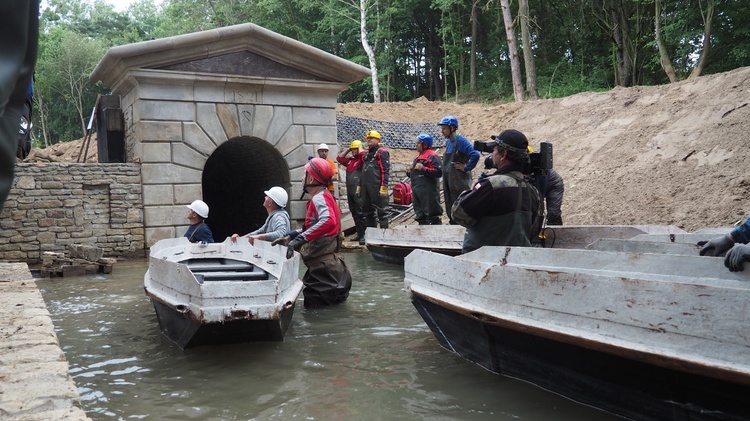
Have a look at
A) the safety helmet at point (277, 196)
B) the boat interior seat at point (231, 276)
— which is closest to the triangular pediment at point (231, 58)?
the safety helmet at point (277, 196)

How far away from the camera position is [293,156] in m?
14.3

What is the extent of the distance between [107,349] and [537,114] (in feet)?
52.2

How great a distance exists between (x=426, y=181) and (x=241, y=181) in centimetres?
Answer: 694

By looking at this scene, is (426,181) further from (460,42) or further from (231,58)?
(460,42)

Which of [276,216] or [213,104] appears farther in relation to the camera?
[213,104]

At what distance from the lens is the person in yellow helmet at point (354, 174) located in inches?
539

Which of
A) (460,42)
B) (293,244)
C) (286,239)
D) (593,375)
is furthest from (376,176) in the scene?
(460,42)

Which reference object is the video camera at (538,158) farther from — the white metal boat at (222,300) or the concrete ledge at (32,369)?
the concrete ledge at (32,369)

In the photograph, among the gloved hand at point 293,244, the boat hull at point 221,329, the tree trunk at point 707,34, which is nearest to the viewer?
the boat hull at point 221,329

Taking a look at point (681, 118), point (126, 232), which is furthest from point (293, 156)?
point (681, 118)

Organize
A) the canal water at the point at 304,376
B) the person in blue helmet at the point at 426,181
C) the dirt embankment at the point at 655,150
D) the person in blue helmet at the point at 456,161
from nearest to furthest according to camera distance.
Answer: the canal water at the point at 304,376
the person in blue helmet at the point at 456,161
the dirt embankment at the point at 655,150
the person in blue helmet at the point at 426,181

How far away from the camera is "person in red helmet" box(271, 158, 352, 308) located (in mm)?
7189

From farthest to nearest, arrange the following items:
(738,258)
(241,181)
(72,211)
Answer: (241,181)
(72,211)
(738,258)

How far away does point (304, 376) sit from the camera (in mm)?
5133
